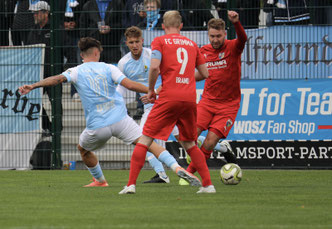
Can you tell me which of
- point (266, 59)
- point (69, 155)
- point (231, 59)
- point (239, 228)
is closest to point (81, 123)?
point (69, 155)

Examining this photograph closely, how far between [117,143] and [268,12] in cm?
400

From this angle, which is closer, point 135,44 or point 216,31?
point 216,31

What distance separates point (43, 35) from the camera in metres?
15.8

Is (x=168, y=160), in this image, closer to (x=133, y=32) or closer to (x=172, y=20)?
(x=172, y=20)

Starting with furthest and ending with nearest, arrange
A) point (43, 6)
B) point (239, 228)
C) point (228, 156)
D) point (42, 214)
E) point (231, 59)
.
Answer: point (43, 6) → point (228, 156) → point (231, 59) → point (42, 214) → point (239, 228)

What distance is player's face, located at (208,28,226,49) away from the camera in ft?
34.9

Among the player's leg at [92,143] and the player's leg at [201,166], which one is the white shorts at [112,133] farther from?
the player's leg at [201,166]

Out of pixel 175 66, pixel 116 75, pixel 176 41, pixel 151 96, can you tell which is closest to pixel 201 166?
pixel 151 96

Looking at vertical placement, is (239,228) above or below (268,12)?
below

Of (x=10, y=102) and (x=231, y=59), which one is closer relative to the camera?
(x=231, y=59)

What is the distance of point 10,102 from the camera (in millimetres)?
15547

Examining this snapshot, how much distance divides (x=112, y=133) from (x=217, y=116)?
6.18ft

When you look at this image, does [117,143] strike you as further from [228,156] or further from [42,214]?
[42,214]

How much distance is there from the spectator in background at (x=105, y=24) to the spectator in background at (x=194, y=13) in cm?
132
